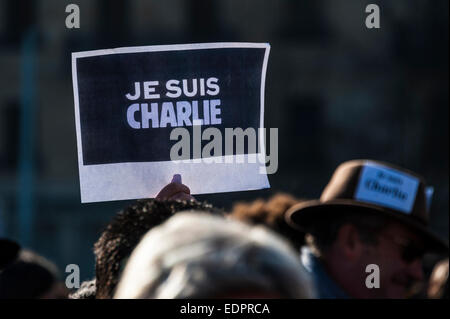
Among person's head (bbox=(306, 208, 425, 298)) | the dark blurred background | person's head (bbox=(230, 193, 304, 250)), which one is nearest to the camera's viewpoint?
person's head (bbox=(306, 208, 425, 298))

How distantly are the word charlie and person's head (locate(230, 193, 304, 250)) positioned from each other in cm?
192

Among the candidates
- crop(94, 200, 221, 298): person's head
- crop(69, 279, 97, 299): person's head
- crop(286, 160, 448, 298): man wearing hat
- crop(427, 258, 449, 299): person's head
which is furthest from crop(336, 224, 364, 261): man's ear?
crop(427, 258, 449, 299): person's head

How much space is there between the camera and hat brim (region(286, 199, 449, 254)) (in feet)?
13.4

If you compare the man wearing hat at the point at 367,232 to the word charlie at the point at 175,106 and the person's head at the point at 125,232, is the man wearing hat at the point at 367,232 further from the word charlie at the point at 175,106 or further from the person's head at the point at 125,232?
the person's head at the point at 125,232

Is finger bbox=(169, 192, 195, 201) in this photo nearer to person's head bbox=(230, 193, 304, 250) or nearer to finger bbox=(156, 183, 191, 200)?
finger bbox=(156, 183, 191, 200)

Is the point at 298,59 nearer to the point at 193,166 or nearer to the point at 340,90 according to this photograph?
the point at 340,90

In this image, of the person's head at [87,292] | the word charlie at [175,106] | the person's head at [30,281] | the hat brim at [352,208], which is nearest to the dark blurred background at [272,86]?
the person's head at [30,281]

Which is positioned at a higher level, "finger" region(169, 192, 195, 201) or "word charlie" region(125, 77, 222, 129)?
"word charlie" region(125, 77, 222, 129)

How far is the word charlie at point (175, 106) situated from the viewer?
10.7ft

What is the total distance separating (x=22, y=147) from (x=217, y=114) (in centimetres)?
2680

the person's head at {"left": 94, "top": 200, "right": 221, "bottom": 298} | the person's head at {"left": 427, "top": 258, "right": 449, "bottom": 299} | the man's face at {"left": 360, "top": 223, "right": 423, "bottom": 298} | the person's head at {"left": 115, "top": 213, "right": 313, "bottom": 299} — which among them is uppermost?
the person's head at {"left": 115, "top": 213, "right": 313, "bottom": 299}

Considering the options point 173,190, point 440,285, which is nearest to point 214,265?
point 173,190

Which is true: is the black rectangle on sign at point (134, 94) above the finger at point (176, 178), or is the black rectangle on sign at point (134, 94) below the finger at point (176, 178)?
above

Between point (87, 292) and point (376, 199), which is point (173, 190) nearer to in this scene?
point (87, 292)
